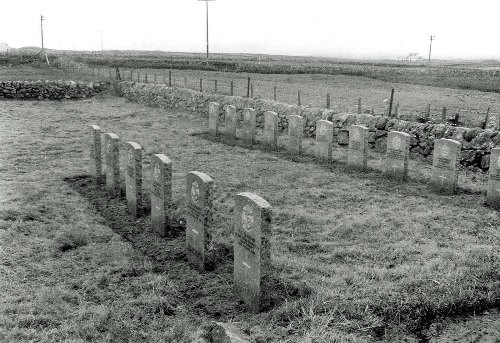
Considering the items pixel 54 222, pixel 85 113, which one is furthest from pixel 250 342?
pixel 85 113

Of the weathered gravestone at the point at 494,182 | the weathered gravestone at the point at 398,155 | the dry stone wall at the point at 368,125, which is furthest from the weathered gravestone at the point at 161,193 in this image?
the dry stone wall at the point at 368,125

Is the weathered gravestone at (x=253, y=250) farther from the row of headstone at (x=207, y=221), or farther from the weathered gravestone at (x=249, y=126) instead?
the weathered gravestone at (x=249, y=126)

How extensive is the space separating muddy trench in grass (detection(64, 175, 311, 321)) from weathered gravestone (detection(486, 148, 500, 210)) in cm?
635

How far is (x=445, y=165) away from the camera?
12.1 meters

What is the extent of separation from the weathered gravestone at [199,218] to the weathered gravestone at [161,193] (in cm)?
114

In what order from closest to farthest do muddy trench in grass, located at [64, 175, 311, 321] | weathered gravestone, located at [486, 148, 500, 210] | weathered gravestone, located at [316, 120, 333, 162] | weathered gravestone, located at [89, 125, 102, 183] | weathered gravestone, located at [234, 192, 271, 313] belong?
weathered gravestone, located at [234, 192, 271, 313], muddy trench in grass, located at [64, 175, 311, 321], weathered gravestone, located at [486, 148, 500, 210], weathered gravestone, located at [89, 125, 102, 183], weathered gravestone, located at [316, 120, 333, 162]

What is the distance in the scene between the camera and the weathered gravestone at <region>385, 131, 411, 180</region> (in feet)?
42.7

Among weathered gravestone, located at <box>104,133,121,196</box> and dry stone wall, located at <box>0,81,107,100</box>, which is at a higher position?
dry stone wall, located at <box>0,81,107,100</box>

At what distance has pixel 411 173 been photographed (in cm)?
1398

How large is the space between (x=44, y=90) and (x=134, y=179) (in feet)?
74.7

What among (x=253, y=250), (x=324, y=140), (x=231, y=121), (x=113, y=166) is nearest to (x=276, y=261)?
(x=253, y=250)

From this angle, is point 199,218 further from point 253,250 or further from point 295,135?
point 295,135

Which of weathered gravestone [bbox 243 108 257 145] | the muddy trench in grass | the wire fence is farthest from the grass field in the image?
weathered gravestone [bbox 243 108 257 145]

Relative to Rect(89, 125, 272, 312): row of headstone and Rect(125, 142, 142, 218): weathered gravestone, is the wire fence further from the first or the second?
Rect(89, 125, 272, 312): row of headstone
